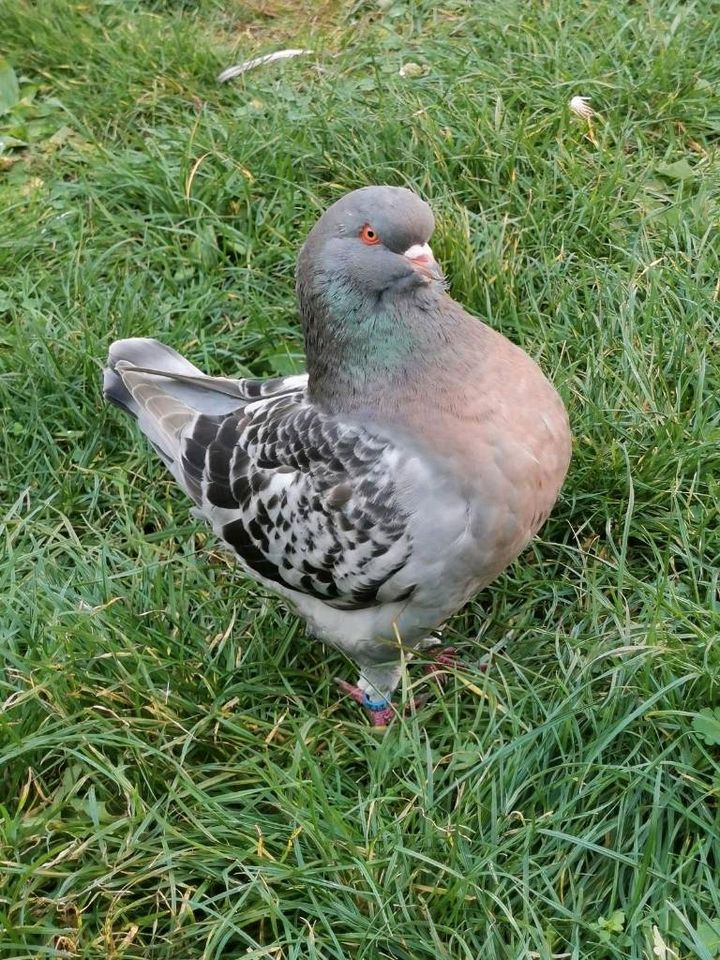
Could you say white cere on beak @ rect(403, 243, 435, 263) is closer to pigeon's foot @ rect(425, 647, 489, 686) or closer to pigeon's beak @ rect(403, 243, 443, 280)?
pigeon's beak @ rect(403, 243, 443, 280)

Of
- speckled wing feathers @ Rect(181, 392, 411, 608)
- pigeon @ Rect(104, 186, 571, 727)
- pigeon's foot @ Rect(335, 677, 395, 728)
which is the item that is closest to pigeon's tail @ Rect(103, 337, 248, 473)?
speckled wing feathers @ Rect(181, 392, 411, 608)

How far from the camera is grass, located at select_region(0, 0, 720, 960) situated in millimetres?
2996

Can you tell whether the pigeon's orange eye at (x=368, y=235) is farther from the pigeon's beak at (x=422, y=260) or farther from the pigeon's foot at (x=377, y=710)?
the pigeon's foot at (x=377, y=710)

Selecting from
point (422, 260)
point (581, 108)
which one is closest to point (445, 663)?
point (422, 260)

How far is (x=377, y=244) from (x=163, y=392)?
1.28m

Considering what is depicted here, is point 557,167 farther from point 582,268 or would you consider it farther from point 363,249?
point 363,249

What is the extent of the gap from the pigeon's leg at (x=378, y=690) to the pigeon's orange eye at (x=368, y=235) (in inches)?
54.0

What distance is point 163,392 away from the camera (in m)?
4.00

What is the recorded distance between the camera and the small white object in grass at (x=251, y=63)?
573 cm

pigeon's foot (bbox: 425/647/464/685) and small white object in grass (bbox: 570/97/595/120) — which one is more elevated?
small white object in grass (bbox: 570/97/595/120)

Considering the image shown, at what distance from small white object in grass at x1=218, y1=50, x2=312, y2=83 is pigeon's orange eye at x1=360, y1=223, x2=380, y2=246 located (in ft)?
10.2

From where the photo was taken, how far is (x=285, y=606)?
387 centimetres

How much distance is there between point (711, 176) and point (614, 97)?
67 cm

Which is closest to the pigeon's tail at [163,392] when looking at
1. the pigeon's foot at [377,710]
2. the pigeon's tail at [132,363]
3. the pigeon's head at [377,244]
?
the pigeon's tail at [132,363]
